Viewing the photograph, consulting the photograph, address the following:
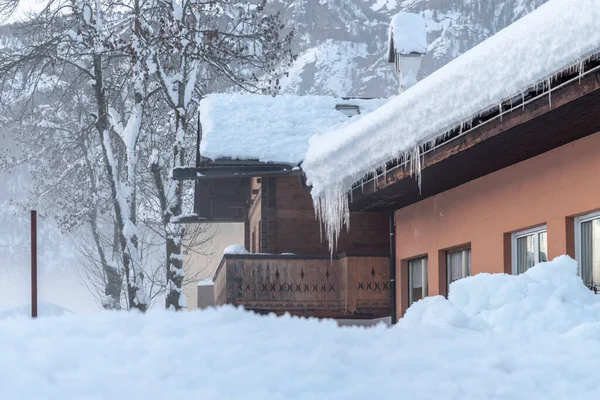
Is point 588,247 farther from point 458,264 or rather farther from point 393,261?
point 393,261

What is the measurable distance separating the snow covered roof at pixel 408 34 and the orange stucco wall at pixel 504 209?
5.14 m

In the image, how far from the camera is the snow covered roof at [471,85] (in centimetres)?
754

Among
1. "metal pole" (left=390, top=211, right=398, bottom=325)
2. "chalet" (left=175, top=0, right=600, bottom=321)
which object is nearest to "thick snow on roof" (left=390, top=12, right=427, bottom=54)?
"chalet" (left=175, top=0, right=600, bottom=321)

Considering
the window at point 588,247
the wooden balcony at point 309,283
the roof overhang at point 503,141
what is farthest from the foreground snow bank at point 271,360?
the wooden balcony at point 309,283

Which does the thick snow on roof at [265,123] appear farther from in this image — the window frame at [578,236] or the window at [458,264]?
the window frame at [578,236]

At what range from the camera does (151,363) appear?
454 cm

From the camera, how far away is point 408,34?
2094 cm

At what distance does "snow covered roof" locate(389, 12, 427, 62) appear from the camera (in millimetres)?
20656

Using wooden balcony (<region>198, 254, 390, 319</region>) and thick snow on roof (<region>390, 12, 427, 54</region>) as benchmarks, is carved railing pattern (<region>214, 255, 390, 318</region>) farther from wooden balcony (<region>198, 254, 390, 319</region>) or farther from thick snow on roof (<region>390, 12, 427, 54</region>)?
thick snow on roof (<region>390, 12, 427, 54</region>)

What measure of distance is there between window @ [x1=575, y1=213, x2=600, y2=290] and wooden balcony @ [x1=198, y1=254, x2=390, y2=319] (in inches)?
276

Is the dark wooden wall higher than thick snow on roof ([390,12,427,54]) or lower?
lower

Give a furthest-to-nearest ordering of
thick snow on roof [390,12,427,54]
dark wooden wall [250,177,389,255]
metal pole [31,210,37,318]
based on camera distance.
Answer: thick snow on roof [390,12,427,54], dark wooden wall [250,177,389,255], metal pole [31,210,37,318]

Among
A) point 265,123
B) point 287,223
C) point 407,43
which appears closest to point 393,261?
point 287,223

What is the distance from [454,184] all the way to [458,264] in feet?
4.17
